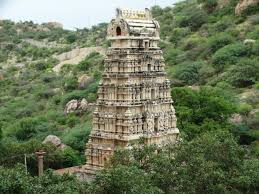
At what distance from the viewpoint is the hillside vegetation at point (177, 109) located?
28.5m

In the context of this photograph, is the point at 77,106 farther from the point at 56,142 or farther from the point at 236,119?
the point at 236,119

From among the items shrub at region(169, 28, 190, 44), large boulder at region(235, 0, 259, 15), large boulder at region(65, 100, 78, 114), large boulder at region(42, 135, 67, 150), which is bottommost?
large boulder at region(42, 135, 67, 150)

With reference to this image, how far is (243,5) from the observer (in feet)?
243

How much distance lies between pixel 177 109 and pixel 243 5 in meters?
32.4

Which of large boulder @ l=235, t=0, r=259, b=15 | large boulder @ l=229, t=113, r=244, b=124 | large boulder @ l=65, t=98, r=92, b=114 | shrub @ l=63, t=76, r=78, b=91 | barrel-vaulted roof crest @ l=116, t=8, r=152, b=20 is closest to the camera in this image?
barrel-vaulted roof crest @ l=116, t=8, r=152, b=20

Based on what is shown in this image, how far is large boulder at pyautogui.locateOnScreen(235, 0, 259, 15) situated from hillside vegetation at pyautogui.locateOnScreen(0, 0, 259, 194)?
0.42 meters

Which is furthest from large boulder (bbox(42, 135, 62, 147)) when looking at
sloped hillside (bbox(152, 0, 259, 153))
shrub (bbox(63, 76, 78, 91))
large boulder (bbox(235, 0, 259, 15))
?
large boulder (bbox(235, 0, 259, 15))

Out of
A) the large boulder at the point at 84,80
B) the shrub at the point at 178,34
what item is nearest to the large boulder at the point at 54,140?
the large boulder at the point at 84,80

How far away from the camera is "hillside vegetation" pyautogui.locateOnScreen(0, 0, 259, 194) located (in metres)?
28.5

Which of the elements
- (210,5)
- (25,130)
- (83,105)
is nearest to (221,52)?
(83,105)

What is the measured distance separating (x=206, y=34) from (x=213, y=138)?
45563mm

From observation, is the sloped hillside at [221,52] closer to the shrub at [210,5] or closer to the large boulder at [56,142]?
the shrub at [210,5]

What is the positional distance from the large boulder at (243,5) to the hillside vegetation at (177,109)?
0.42 m

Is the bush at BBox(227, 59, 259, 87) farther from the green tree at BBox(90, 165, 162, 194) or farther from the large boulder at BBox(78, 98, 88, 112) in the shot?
the green tree at BBox(90, 165, 162, 194)
